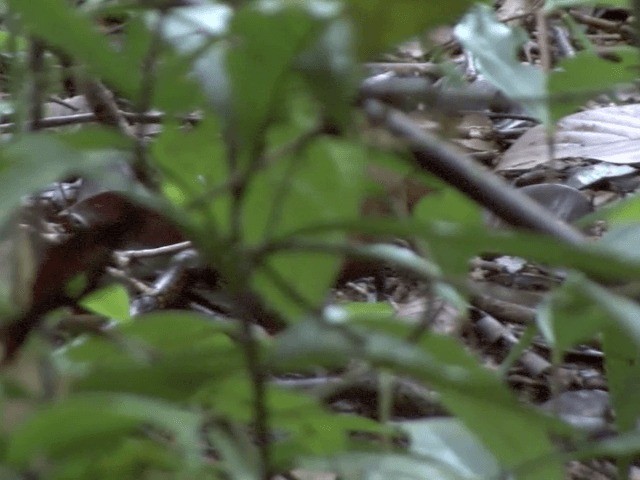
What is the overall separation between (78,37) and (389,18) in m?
0.12

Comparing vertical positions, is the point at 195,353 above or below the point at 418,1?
below

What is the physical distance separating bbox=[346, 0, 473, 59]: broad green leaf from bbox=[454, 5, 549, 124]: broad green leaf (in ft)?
0.59

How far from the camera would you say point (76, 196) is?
140cm

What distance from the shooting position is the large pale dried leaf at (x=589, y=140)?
1.53 m

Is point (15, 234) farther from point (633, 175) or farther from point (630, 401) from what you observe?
point (633, 175)

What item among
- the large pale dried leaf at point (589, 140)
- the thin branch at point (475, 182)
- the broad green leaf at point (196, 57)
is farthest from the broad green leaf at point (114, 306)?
the large pale dried leaf at point (589, 140)

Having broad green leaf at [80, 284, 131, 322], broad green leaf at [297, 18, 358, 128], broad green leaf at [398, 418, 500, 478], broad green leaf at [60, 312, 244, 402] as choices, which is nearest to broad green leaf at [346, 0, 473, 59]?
broad green leaf at [297, 18, 358, 128]

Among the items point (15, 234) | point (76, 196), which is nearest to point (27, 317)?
point (15, 234)

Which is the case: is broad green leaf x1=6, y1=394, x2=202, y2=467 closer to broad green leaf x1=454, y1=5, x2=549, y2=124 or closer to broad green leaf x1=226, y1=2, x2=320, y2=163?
broad green leaf x1=226, y1=2, x2=320, y2=163

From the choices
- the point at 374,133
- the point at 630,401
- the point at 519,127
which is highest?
the point at 374,133

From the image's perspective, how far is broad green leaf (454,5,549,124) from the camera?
562mm

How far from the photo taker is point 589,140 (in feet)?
5.18

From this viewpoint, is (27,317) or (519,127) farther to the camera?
(519,127)

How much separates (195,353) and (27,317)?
0.09 m
